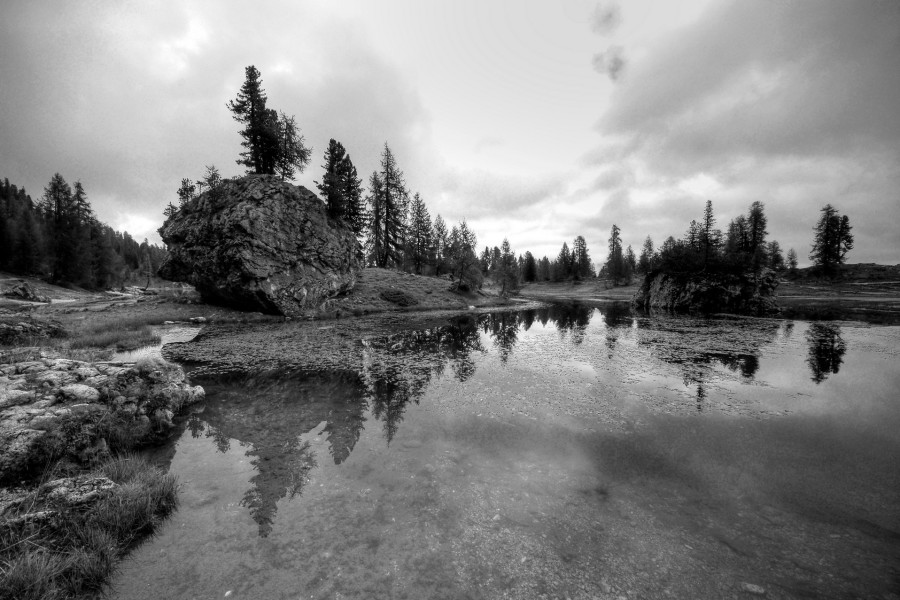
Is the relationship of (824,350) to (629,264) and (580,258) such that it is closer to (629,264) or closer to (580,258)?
(629,264)

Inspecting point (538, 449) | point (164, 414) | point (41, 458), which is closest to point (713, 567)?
point (538, 449)

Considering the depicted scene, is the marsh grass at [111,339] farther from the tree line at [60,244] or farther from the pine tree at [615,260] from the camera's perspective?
the pine tree at [615,260]

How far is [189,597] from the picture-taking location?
381 cm

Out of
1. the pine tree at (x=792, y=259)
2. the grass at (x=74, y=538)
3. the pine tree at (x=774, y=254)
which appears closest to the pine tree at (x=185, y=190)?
the grass at (x=74, y=538)

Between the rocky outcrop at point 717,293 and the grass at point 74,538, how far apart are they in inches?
1997

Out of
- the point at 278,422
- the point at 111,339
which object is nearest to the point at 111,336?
the point at 111,339

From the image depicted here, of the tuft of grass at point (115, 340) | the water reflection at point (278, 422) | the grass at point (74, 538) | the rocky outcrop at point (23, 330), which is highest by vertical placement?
the rocky outcrop at point (23, 330)

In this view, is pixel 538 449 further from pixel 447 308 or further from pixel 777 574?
pixel 447 308

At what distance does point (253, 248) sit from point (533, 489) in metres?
30.8

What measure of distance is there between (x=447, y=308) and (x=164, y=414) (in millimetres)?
37394

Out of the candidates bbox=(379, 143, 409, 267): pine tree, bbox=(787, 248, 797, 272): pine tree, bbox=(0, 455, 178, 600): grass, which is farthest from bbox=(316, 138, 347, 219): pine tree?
bbox=(787, 248, 797, 272): pine tree

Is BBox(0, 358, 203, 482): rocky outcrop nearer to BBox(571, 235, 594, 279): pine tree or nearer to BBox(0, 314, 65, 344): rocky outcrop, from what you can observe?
BBox(0, 314, 65, 344): rocky outcrop

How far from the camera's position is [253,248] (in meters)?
28.9

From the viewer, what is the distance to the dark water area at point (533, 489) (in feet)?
13.6
